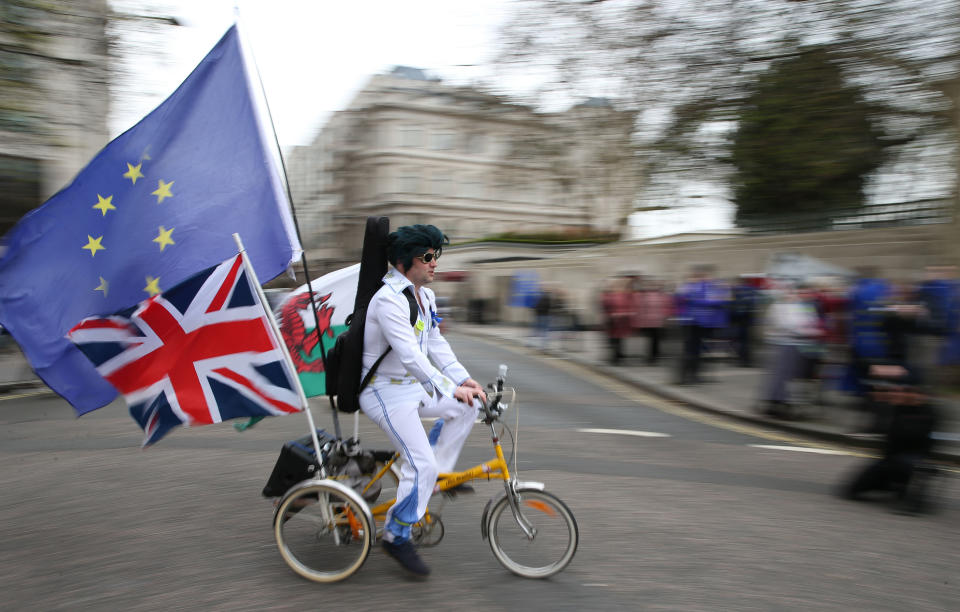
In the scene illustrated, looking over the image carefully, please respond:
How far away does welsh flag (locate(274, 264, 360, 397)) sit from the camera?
4594mm

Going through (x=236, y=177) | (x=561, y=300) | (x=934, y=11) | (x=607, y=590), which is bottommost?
(x=561, y=300)

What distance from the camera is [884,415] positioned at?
6.02 meters

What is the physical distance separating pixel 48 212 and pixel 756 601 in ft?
13.2

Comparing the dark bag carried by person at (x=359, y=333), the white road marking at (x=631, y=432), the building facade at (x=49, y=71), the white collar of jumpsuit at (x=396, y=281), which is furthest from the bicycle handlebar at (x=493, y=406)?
the building facade at (x=49, y=71)

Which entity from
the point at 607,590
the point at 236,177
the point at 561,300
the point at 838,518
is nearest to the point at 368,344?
the point at 236,177

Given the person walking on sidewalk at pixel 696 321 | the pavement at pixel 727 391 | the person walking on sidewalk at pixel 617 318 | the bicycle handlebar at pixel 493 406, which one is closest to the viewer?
the bicycle handlebar at pixel 493 406

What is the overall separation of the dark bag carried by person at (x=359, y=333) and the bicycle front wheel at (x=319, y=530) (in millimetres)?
480

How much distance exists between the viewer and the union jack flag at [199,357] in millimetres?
3982

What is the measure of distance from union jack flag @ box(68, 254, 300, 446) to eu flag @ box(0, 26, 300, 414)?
0.34ft

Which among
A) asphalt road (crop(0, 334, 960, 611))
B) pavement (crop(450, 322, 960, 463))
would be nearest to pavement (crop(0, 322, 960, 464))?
pavement (crop(450, 322, 960, 463))

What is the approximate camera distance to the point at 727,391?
37.7ft

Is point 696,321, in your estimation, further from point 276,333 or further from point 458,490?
point 276,333

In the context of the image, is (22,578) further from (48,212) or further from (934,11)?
(934,11)

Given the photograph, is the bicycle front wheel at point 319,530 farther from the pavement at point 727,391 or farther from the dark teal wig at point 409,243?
the pavement at point 727,391
